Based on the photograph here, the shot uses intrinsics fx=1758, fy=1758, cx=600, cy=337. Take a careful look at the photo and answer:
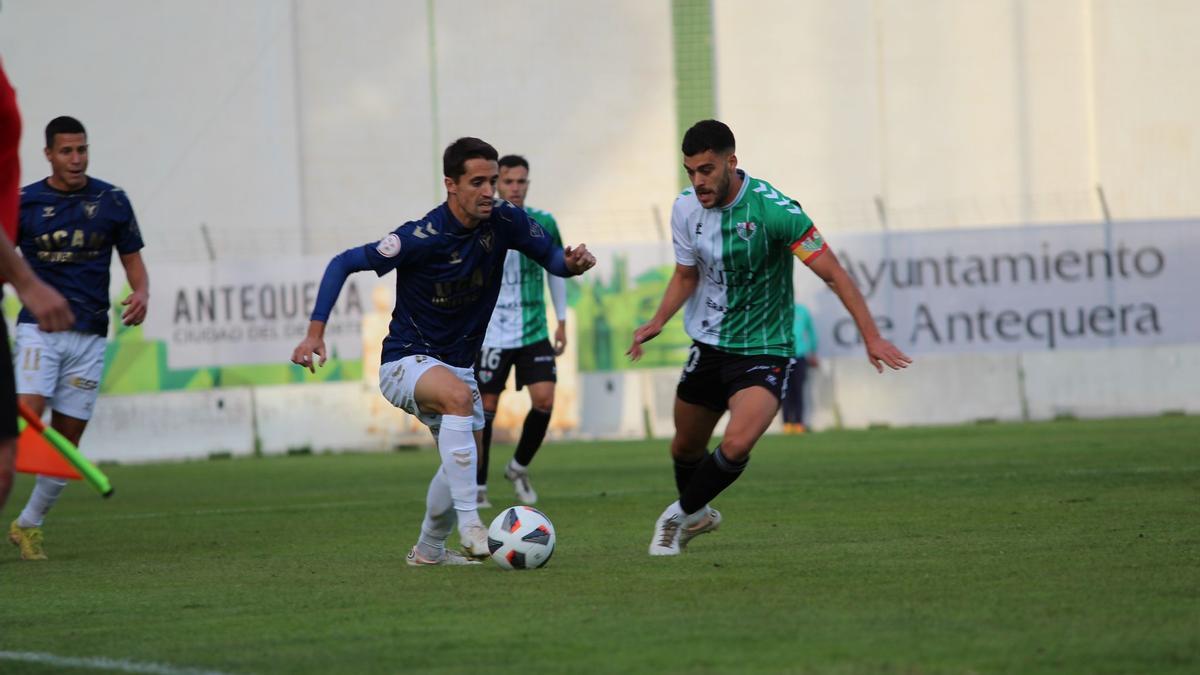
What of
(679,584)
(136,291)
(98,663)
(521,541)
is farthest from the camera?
(136,291)

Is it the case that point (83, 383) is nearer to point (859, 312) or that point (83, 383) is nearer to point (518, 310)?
point (518, 310)

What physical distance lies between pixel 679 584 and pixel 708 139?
2.25 m

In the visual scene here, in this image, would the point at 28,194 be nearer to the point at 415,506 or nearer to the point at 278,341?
the point at 415,506

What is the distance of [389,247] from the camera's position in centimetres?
812

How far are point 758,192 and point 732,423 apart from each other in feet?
3.77

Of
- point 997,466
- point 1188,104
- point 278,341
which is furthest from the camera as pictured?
point 1188,104

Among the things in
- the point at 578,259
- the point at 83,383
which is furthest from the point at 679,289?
the point at 83,383

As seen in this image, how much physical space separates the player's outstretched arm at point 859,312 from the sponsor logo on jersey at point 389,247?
192 cm

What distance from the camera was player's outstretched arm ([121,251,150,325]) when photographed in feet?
32.8

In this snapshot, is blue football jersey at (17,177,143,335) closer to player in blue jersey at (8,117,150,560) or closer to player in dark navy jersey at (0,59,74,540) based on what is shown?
player in blue jersey at (8,117,150,560)

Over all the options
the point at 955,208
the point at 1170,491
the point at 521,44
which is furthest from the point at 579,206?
the point at 1170,491

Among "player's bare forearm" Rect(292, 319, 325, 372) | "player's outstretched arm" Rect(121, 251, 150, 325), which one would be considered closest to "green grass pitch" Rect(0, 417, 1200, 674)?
"player's bare forearm" Rect(292, 319, 325, 372)

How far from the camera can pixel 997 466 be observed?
570 inches

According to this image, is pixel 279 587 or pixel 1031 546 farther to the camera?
pixel 1031 546
